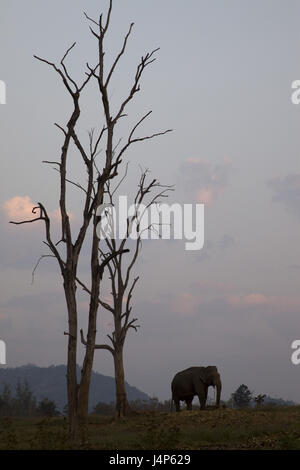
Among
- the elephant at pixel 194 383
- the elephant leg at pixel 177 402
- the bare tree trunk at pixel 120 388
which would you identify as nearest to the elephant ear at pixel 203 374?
the elephant at pixel 194 383

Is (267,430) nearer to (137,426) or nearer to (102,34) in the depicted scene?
(137,426)

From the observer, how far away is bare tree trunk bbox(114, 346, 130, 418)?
85.0 ft

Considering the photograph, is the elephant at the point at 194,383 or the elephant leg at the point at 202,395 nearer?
the elephant at the point at 194,383

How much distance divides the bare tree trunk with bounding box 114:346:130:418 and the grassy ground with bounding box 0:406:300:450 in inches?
161

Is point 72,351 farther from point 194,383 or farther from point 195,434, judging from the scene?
point 194,383

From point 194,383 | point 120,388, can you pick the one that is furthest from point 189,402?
point 120,388

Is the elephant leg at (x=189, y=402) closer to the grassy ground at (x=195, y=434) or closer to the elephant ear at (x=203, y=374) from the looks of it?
the elephant ear at (x=203, y=374)

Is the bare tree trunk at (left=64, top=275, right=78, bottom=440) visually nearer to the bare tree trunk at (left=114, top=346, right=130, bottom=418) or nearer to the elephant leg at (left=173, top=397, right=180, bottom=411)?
the bare tree trunk at (left=114, top=346, right=130, bottom=418)

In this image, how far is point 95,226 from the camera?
16062 millimetres

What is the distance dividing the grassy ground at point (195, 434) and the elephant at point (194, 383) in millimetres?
5943

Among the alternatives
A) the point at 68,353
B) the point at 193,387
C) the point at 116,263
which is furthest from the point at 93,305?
the point at 193,387

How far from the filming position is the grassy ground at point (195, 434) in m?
12.2

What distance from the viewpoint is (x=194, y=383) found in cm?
2905
